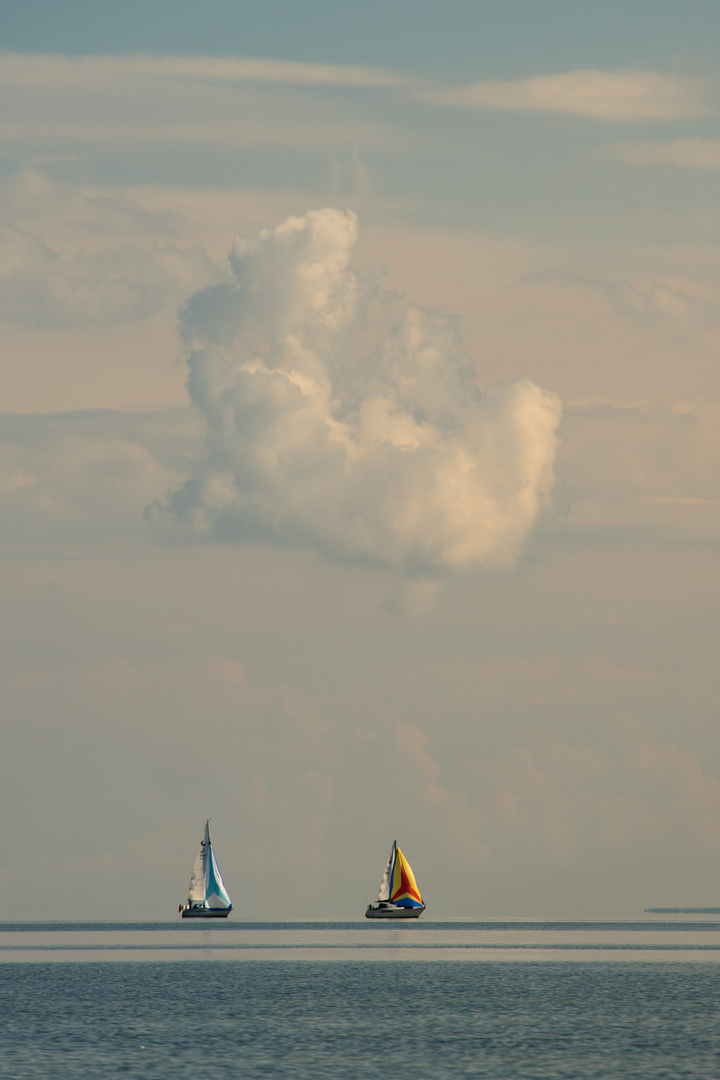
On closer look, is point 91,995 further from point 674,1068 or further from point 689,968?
point 689,968

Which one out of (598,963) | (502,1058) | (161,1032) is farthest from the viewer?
(598,963)

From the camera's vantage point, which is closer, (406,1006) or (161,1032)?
(161,1032)

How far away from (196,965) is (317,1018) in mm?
81544

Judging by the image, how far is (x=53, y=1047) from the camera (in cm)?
7894

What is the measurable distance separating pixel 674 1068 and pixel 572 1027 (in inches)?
847

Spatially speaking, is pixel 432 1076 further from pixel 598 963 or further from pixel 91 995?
pixel 598 963

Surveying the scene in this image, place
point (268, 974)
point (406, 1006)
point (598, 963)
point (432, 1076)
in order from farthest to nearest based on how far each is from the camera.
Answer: point (598, 963), point (268, 974), point (406, 1006), point (432, 1076)

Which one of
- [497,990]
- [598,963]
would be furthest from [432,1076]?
[598,963]

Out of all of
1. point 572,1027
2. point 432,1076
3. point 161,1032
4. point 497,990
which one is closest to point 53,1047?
point 161,1032

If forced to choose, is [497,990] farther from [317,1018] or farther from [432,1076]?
[432,1076]

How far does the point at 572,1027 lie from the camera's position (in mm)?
90688

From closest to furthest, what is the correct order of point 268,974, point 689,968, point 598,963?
point 268,974 → point 689,968 → point 598,963

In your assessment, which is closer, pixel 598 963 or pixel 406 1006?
pixel 406 1006

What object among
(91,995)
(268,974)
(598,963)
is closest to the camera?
(91,995)
